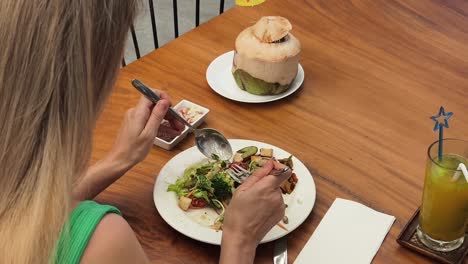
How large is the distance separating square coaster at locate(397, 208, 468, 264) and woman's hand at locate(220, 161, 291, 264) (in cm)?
22

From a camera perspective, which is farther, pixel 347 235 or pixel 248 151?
pixel 248 151

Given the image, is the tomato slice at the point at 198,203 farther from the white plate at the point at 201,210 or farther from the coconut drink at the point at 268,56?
the coconut drink at the point at 268,56

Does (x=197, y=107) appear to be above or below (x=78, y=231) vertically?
below

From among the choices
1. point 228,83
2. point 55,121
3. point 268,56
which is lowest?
point 228,83

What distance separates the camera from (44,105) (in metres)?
0.73

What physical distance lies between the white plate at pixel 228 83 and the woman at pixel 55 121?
613mm

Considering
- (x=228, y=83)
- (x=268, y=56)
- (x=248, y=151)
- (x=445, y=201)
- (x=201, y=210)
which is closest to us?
(x=445, y=201)

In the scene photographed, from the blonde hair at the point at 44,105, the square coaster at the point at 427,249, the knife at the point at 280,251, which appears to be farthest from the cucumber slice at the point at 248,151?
the blonde hair at the point at 44,105

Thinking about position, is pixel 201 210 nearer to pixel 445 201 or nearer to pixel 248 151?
pixel 248 151

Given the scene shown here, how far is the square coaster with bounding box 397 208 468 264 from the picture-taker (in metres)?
1.02

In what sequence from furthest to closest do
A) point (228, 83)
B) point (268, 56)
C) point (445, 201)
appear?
point (228, 83), point (268, 56), point (445, 201)

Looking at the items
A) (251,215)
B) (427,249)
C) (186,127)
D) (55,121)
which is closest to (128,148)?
(186,127)

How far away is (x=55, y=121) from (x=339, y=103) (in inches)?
31.4

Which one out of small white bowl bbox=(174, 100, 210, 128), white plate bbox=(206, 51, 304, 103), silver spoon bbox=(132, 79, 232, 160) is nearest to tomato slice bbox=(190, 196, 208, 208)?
silver spoon bbox=(132, 79, 232, 160)
